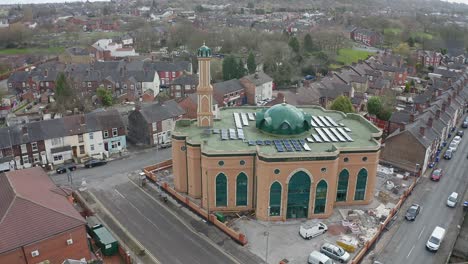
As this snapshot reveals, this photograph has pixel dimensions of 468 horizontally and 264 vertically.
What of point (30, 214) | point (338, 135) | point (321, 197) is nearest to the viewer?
point (30, 214)

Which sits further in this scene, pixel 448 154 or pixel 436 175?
pixel 448 154

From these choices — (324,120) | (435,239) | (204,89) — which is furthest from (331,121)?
(435,239)

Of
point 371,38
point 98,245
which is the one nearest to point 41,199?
point 98,245

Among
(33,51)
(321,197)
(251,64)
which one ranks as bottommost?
(321,197)

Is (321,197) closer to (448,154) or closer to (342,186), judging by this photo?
(342,186)

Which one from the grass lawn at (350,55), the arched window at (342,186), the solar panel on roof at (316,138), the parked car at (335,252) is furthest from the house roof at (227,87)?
the grass lawn at (350,55)

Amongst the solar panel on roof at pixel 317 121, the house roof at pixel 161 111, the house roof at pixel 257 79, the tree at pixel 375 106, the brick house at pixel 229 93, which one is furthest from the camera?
the house roof at pixel 257 79

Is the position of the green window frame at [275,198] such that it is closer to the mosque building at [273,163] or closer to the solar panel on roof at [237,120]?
the mosque building at [273,163]
